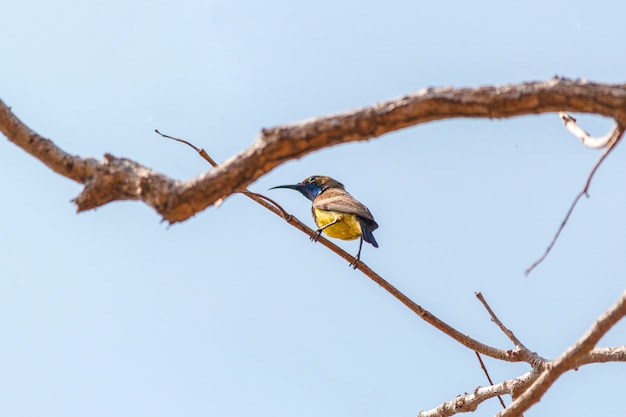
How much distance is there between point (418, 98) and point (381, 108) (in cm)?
15

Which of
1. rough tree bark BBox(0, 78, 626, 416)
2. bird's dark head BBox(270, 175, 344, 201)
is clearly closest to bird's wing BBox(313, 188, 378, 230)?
bird's dark head BBox(270, 175, 344, 201)

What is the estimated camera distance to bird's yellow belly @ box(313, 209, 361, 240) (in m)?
9.62

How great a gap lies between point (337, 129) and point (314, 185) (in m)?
8.53

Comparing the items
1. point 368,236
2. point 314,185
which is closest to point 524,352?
point 368,236

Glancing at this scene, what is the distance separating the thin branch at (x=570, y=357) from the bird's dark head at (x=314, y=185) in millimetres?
7885

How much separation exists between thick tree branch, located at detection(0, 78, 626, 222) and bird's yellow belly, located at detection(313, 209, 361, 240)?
6038mm

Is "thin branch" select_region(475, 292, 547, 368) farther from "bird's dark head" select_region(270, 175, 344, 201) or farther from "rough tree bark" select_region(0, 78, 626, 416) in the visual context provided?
"bird's dark head" select_region(270, 175, 344, 201)

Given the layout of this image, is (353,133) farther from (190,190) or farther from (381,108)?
(190,190)

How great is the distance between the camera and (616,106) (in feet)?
A: 10.3

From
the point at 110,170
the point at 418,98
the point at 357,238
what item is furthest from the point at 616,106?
the point at 357,238

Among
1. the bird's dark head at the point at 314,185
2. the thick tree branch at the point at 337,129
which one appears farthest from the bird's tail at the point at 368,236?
the thick tree branch at the point at 337,129

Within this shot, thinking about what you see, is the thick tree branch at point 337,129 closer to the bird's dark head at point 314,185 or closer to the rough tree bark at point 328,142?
the rough tree bark at point 328,142

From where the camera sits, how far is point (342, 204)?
988 cm

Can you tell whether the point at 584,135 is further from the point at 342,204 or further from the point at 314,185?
the point at 314,185
